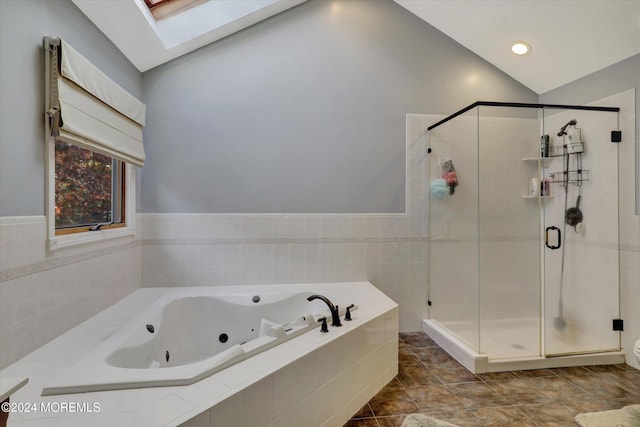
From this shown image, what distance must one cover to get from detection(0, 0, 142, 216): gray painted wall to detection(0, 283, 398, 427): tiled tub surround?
0.71 m

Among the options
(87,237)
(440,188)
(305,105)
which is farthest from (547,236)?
(87,237)

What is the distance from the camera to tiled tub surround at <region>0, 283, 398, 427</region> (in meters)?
1.09

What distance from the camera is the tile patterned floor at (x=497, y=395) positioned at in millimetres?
1793

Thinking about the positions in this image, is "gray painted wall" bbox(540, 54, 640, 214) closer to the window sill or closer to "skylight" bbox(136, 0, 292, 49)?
"skylight" bbox(136, 0, 292, 49)

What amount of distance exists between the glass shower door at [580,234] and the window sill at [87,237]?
3161 mm

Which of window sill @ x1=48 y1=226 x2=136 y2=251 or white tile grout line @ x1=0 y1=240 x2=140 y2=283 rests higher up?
window sill @ x1=48 y1=226 x2=136 y2=251

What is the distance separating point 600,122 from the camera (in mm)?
2471

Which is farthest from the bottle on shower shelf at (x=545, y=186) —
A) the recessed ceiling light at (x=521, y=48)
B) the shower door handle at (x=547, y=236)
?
the recessed ceiling light at (x=521, y=48)

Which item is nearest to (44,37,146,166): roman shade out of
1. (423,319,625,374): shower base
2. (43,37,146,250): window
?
(43,37,146,250): window

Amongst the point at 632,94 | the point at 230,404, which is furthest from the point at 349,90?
the point at 230,404

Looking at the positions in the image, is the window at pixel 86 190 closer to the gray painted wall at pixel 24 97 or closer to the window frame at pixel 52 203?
the window frame at pixel 52 203

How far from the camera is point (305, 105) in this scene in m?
2.88

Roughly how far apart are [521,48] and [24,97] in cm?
341

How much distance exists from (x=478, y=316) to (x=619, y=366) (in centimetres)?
107
